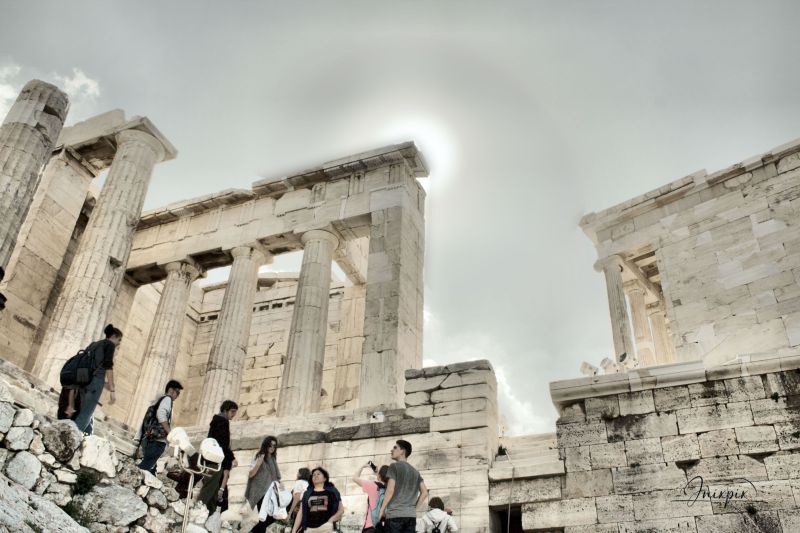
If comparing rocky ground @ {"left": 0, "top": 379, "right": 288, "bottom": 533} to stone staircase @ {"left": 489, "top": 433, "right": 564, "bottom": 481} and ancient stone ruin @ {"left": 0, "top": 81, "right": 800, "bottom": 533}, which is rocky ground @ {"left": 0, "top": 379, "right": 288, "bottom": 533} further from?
stone staircase @ {"left": 489, "top": 433, "right": 564, "bottom": 481}

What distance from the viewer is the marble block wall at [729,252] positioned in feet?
57.4

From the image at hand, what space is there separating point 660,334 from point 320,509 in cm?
1781

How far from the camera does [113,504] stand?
24.0 feet

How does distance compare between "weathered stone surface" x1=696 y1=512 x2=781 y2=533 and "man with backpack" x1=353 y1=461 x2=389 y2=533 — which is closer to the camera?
"man with backpack" x1=353 y1=461 x2=389 y2=533

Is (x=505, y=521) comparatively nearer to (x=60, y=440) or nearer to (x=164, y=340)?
(x=60, y=440)

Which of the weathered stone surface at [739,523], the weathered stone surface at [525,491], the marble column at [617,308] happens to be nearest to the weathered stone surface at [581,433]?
the weathered stone surface at [525,491]

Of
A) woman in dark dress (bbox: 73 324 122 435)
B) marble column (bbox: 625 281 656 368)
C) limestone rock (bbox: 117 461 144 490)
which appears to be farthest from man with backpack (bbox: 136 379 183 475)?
marble column (bbox: 625 281 656 368)

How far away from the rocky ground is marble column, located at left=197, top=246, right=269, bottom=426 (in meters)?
8.43

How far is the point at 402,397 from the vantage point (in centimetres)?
1538

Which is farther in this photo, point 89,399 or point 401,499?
point 89,399

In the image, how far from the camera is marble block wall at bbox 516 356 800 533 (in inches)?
354

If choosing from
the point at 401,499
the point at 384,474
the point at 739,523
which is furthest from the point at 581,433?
the point at 401,499

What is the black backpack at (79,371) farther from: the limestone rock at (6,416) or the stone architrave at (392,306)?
the stone architrave at (392,306)

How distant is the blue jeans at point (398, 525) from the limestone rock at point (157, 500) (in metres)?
2.44
